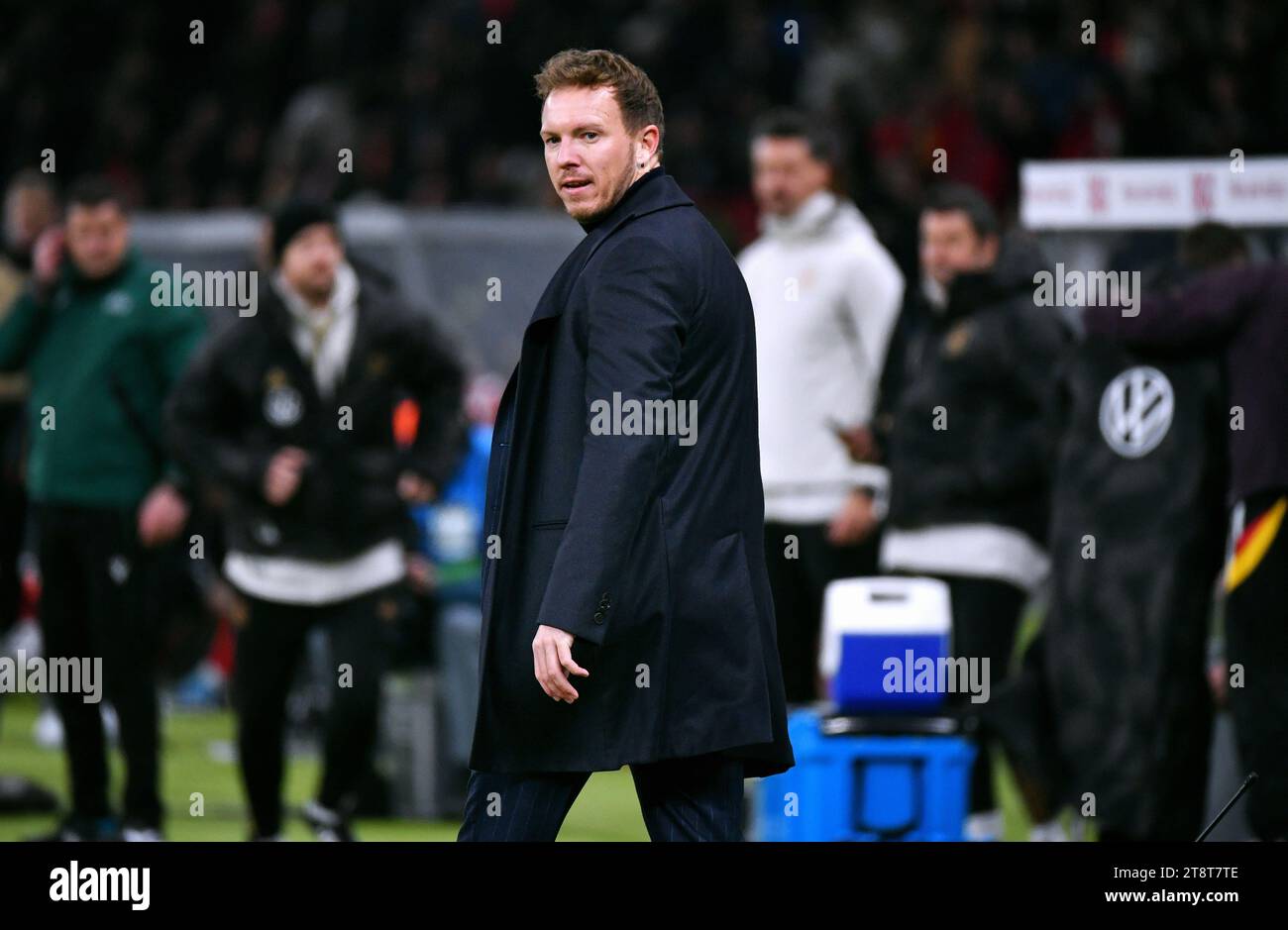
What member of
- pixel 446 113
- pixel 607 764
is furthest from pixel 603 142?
pixel 446 113

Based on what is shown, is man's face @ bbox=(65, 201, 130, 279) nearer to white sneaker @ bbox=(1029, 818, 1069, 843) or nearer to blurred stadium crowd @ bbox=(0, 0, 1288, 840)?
blurred stadium crowd @ bbox=(0, 0, 1288, 840)

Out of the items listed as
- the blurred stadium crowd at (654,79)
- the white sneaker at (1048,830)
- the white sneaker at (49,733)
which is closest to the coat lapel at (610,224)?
the white sneaker at (1048,830)

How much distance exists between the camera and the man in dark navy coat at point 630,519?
4441 mm

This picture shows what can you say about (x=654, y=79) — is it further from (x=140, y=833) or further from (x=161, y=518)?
(x=140, y=833)

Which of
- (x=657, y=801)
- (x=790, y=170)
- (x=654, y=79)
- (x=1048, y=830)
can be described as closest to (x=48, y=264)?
(x=790, y=170)

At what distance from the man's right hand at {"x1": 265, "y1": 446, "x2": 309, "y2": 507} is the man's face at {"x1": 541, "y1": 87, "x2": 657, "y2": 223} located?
313 centimetres

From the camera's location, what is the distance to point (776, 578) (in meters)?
7.93

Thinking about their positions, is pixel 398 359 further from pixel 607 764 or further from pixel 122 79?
pixel 122 79

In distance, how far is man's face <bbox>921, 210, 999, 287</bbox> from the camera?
7789mm

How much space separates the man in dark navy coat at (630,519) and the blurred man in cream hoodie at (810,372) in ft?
10.7

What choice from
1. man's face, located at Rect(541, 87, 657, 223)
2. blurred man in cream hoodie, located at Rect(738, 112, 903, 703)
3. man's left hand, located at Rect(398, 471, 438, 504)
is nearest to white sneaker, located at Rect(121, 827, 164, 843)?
man's left hand, located at Rect(398, 471, 438, 504)

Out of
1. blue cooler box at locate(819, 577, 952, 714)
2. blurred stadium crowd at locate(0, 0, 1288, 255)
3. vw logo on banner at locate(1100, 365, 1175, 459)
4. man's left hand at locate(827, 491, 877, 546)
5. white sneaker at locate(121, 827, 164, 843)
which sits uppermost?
blurred stadium crowd at locate(0, 0, 1288, 255)

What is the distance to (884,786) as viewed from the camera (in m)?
6.91

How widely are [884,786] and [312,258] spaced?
2525 mm
